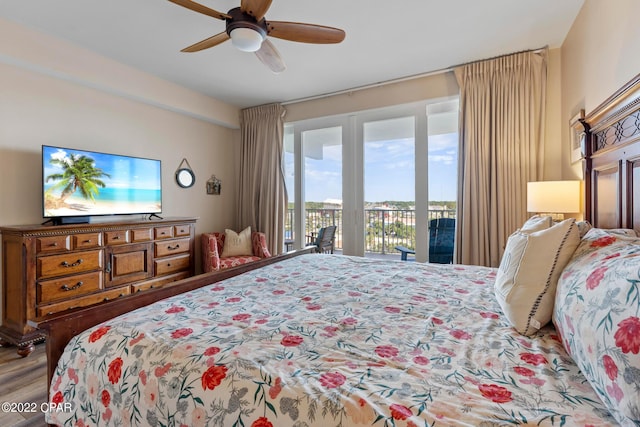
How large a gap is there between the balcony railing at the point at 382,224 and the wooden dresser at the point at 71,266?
6.11ft

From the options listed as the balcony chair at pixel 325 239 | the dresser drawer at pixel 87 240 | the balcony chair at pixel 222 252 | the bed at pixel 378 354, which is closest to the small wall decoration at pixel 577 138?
the bed at pixel 378 354

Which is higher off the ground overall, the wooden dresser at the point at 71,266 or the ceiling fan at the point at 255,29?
the ceiling fan at the point at 255,29

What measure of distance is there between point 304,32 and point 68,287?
283 centimetres

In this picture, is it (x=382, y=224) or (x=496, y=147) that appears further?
(x=382, y=224)

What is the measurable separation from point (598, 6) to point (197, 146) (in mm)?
4284

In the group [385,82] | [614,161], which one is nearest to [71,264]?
[385,82]

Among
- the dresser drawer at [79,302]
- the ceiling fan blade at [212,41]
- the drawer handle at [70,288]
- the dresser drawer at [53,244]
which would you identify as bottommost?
the dresser drawer at [79,302]

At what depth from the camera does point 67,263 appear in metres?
2.58

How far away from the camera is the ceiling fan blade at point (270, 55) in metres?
2.24

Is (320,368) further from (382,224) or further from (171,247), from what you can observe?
(382,224)

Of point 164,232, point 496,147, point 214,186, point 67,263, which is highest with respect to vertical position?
point 496,147

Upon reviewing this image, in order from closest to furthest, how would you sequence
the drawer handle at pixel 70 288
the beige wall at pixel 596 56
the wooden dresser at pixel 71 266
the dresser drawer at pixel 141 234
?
the beige wall at pixel 596 56
the wooden dresser at pixel 71 266
the drawer handle at pixel 70 288
the dresser drawer at pixel 141 234

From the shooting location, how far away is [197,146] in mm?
4293

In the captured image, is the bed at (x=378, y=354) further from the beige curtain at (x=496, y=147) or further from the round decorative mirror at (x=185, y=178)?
the round decorative mirror at (x=185, y=178)
